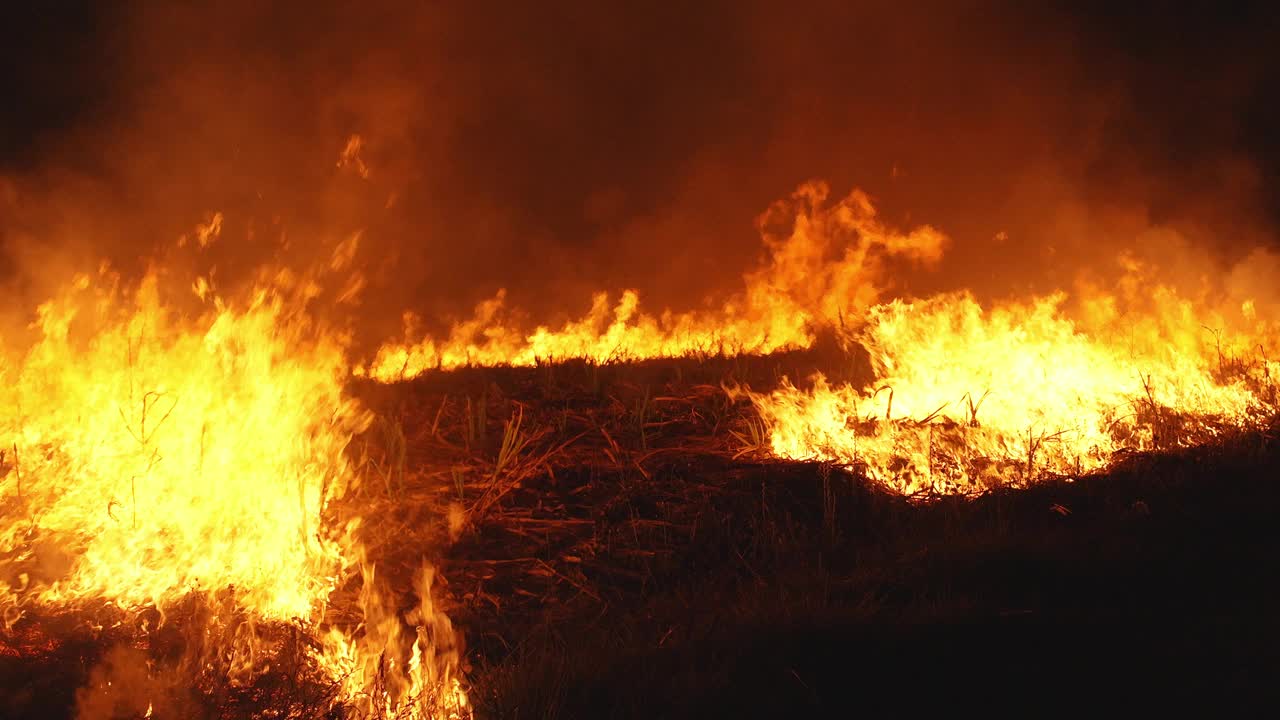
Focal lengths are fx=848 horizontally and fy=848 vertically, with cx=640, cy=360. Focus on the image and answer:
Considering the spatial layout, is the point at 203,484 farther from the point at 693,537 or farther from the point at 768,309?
the point at 768,309

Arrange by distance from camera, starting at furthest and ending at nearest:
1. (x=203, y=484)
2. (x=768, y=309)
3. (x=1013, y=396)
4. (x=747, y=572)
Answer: (x=768, y=309) → (x=1013, y=396) → (x=203, y=484) → (x=747, y=572)

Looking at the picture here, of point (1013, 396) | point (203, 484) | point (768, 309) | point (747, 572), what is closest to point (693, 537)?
point (747, 572)

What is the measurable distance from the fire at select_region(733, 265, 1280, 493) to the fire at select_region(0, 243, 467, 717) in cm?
257

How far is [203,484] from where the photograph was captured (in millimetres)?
4027

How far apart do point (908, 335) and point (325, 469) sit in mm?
4484

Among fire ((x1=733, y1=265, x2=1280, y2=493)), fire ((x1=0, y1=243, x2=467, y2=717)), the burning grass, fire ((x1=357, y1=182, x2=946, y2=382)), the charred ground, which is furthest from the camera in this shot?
fire ((x1=357, y1=182, x2=946, y2=382))

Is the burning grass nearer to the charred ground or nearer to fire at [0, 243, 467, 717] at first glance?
the charred ground

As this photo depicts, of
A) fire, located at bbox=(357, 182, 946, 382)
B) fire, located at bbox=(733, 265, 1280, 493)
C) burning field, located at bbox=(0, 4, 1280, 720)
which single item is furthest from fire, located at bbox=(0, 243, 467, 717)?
Result: fire, located at bbox=(357, 182, 946, 382)

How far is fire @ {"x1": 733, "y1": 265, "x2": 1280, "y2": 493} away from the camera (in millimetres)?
5086

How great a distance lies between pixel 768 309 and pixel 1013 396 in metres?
3.06

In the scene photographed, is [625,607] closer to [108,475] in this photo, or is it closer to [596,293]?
[108,475]

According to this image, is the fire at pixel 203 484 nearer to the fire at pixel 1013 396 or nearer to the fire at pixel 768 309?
the fire at pixel 1013 396

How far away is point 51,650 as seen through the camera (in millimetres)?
3064

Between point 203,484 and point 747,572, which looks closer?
point 747,572
